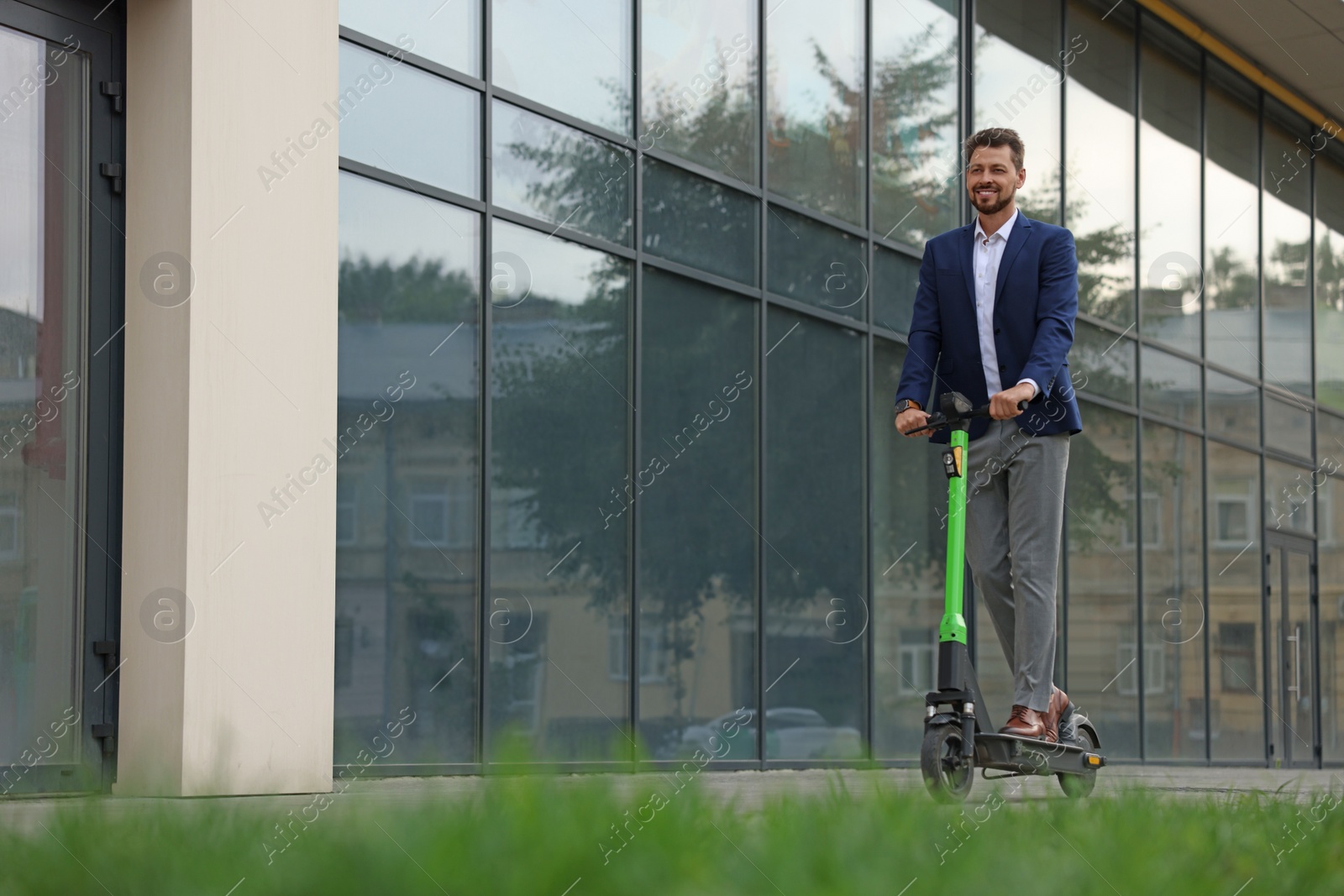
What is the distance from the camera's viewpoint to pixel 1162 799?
8.26 ft

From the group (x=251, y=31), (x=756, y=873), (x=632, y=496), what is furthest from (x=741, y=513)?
(x=756, y=873)

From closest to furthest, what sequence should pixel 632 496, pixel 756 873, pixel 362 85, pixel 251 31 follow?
pixel 756 873 < pixel 251 31 < pixel 362 85 < pixel 632 496

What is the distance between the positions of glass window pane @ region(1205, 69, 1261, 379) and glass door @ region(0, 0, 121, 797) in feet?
43.4

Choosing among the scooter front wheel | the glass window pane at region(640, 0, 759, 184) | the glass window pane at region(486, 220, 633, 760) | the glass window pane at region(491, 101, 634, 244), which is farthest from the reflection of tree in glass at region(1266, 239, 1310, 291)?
the scooter front wheel

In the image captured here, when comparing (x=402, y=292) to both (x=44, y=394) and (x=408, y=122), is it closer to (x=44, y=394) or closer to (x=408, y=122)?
(x=408, y=122)

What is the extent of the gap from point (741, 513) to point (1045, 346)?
482 cm

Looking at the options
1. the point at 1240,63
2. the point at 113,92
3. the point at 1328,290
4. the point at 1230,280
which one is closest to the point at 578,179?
the point at 113,92

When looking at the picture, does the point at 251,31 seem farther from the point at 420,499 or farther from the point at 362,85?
the point at 420,499

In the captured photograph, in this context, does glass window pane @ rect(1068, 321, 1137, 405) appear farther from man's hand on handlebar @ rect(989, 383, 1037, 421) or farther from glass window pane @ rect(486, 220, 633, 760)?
man's hand on handlebar @ rect(989, 383, 1037, 421)

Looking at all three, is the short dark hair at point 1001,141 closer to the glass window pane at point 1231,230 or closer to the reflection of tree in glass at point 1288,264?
the glass window pane at point 1231,230

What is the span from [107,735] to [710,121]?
5.57 meters

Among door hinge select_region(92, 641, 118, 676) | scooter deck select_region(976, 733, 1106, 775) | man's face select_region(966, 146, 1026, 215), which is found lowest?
scooter deck select_region(976, 733, 1106, 775)

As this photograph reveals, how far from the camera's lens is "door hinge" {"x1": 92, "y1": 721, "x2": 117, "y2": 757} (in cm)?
527

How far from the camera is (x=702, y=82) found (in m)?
9.28
